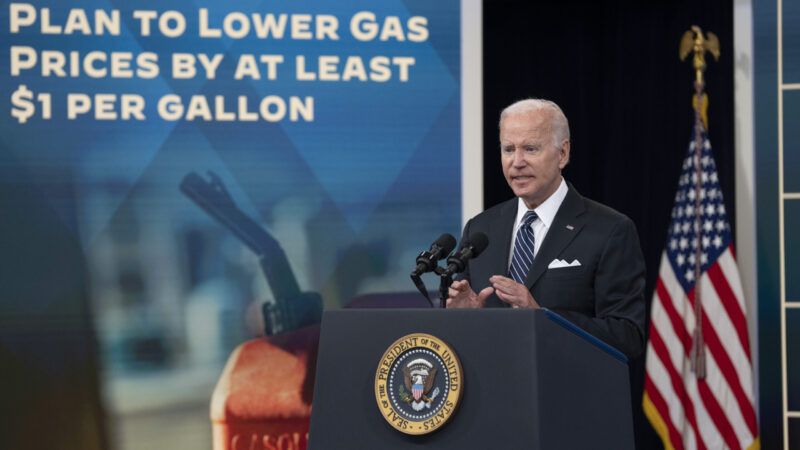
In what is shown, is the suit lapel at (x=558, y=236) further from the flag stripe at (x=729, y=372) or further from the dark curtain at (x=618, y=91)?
the dark curtain at (x=618, y=91)

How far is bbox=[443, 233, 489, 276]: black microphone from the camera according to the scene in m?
2.26

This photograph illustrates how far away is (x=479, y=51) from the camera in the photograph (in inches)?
199

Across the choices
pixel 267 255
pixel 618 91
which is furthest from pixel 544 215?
pixel 618 91

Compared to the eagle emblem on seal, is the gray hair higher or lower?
higher

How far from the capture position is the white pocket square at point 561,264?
2.62m

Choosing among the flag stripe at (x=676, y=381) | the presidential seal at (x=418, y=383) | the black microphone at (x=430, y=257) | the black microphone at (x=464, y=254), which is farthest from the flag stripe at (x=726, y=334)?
the presidential seal at (x=418, y=383)

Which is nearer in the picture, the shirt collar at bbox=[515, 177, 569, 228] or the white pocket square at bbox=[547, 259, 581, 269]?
the white pocket square at bbox=[547, 259, 581, 269]

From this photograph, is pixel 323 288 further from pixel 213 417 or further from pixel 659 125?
pixel 659 125

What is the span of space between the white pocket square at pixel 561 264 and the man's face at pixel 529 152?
0.20 metres

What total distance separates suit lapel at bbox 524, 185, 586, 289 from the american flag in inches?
109

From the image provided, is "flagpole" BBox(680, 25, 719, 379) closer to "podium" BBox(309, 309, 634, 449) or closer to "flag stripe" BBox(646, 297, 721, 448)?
"flag stripe" BBox(646, 297, 721, 448)

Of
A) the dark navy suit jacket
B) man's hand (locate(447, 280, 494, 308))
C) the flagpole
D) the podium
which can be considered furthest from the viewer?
the flagpole

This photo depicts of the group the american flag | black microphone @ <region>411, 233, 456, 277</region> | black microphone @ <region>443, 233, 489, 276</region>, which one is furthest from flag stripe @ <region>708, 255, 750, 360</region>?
black microphone @ <region>411, 233, 456, 277</region>

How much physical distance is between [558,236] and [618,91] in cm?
325
